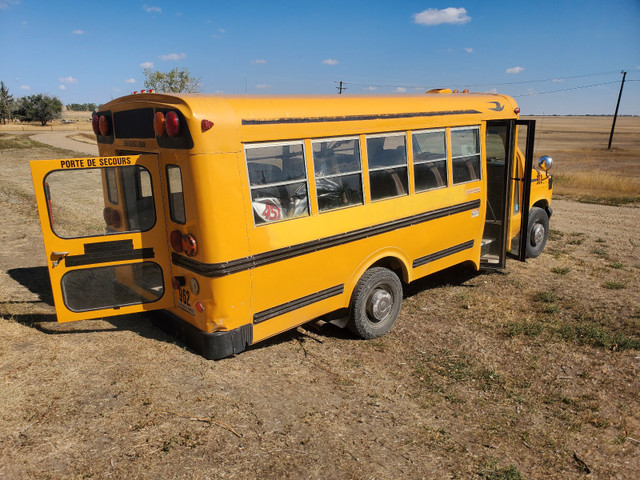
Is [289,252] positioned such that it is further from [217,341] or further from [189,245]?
[217,341]

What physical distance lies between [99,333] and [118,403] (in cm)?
141

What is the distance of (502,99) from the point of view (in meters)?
6.48

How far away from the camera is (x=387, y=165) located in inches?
199

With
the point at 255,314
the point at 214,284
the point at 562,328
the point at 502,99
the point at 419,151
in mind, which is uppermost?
the point at 502,99

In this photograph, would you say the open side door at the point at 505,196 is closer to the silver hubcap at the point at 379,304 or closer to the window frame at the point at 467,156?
the window frame at the point at 467,156

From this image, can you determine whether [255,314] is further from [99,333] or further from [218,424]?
[99,333]

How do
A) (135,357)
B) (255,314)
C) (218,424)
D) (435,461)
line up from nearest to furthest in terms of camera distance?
(435,461) < (218,424) < (255,314) < (135,357)

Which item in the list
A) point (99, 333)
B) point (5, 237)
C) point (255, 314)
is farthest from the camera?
point (5, 237)

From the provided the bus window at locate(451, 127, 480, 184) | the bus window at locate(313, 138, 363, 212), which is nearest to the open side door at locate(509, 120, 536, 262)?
the bus window at locate(451, 127, 480, 184)

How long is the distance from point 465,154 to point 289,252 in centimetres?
284

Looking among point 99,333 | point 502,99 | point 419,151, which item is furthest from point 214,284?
point 502,99

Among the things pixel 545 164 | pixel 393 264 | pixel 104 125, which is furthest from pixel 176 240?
pixel 545 164

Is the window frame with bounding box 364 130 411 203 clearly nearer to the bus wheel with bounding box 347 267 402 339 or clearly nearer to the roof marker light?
the bus wheel with bounding box 347 267 402 339

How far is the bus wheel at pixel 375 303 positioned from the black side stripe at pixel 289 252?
0.48 m
